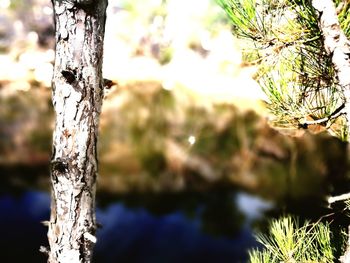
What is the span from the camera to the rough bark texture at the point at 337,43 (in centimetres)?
122

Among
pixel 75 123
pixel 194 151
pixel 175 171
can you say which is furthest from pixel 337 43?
pixel 194 151

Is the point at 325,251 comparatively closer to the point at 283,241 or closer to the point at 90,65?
the point at 283,241

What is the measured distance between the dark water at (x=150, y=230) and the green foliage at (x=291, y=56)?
13.8ft

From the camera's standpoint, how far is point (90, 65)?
1469 millimetres

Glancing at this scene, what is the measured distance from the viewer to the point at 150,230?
6.46 m

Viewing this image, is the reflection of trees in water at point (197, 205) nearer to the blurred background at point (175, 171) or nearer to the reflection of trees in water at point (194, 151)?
the blurred background at point (175, 171)

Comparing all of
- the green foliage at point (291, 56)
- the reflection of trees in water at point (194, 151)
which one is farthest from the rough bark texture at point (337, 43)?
the reflection of trees in water at point (194, 151)

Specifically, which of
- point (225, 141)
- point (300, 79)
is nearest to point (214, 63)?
point (225, 141)

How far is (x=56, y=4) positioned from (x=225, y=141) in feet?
25.0

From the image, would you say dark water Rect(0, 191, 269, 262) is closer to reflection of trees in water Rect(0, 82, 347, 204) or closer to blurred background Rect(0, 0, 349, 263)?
blurred background Rect(0, 0, 349, 263)

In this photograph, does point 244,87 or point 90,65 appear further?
point 244,87

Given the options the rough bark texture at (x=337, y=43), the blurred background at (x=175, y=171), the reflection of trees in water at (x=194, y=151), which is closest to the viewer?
the rough bark texture at (x=337, y=43)

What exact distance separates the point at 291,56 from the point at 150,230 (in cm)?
535

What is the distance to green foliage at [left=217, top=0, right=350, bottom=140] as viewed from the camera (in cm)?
148
